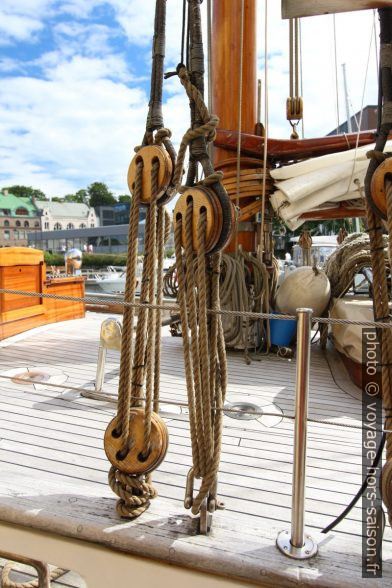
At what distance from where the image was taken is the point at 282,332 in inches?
141

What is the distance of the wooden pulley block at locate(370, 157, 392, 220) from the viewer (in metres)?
0.99

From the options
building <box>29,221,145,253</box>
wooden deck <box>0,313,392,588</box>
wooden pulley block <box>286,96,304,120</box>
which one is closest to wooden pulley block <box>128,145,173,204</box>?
wooden deck <box>0,313,392,588</box>

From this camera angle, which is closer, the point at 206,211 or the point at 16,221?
the point at 206,211

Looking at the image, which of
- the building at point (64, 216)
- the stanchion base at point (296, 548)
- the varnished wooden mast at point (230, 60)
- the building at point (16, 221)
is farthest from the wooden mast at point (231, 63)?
the building at point (64, 216)

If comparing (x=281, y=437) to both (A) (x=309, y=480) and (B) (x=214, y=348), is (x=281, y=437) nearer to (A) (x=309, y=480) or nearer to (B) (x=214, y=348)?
(A) (x=309, y=480)

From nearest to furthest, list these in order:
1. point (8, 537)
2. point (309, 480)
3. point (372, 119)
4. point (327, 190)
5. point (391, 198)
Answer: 1. point (391, 198)
2. point (8, 537)
3. point (309, 480)
4. point (327, 190)
5. point (372, 119)

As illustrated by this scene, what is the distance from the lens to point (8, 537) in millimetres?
1274

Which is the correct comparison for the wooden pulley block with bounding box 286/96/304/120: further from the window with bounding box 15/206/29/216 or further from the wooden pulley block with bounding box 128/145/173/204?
the window with bounding box 15/206/29/216

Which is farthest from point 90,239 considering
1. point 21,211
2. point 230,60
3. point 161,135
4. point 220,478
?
point 161,135

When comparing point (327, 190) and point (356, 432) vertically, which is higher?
point (327, 190)

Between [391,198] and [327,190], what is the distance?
7.78ft

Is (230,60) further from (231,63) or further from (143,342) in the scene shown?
(143,342)

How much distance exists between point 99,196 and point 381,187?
79.2 meters

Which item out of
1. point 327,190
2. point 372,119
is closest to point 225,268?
point 327,190
